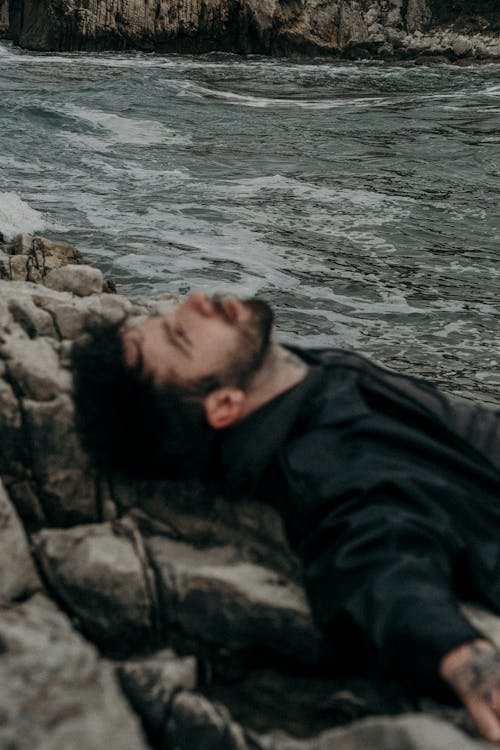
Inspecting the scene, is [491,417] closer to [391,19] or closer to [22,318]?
[22,318]

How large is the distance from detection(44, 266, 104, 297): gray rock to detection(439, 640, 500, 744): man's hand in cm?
335

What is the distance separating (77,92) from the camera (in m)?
17.9

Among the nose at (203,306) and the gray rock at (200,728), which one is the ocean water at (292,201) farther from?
the gray rock at (200,728)

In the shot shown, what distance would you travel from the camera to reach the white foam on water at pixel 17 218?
8.64m

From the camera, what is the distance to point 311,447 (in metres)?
2.57

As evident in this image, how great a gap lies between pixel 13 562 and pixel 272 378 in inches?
36.3

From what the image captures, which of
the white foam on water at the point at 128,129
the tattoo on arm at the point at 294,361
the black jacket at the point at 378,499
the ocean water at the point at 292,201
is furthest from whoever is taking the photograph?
the white foam on water at the point at 128,129

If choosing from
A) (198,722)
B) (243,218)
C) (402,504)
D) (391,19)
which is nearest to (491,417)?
(402,504)

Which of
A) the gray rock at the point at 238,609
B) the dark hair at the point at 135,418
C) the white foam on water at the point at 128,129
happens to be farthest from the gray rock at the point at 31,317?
the white foam on water at the point at 128,129

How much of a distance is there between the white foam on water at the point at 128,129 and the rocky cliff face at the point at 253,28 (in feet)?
38.2

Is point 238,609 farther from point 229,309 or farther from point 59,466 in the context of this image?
point 229,309

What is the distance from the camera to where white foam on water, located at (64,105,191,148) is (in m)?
13.9

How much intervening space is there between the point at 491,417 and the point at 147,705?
5.11 feet

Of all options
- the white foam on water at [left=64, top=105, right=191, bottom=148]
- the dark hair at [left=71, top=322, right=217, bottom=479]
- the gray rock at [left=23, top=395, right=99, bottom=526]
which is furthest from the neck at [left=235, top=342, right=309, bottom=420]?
the white foam on water at [left=64, top=105, right=191, bottom=148]
